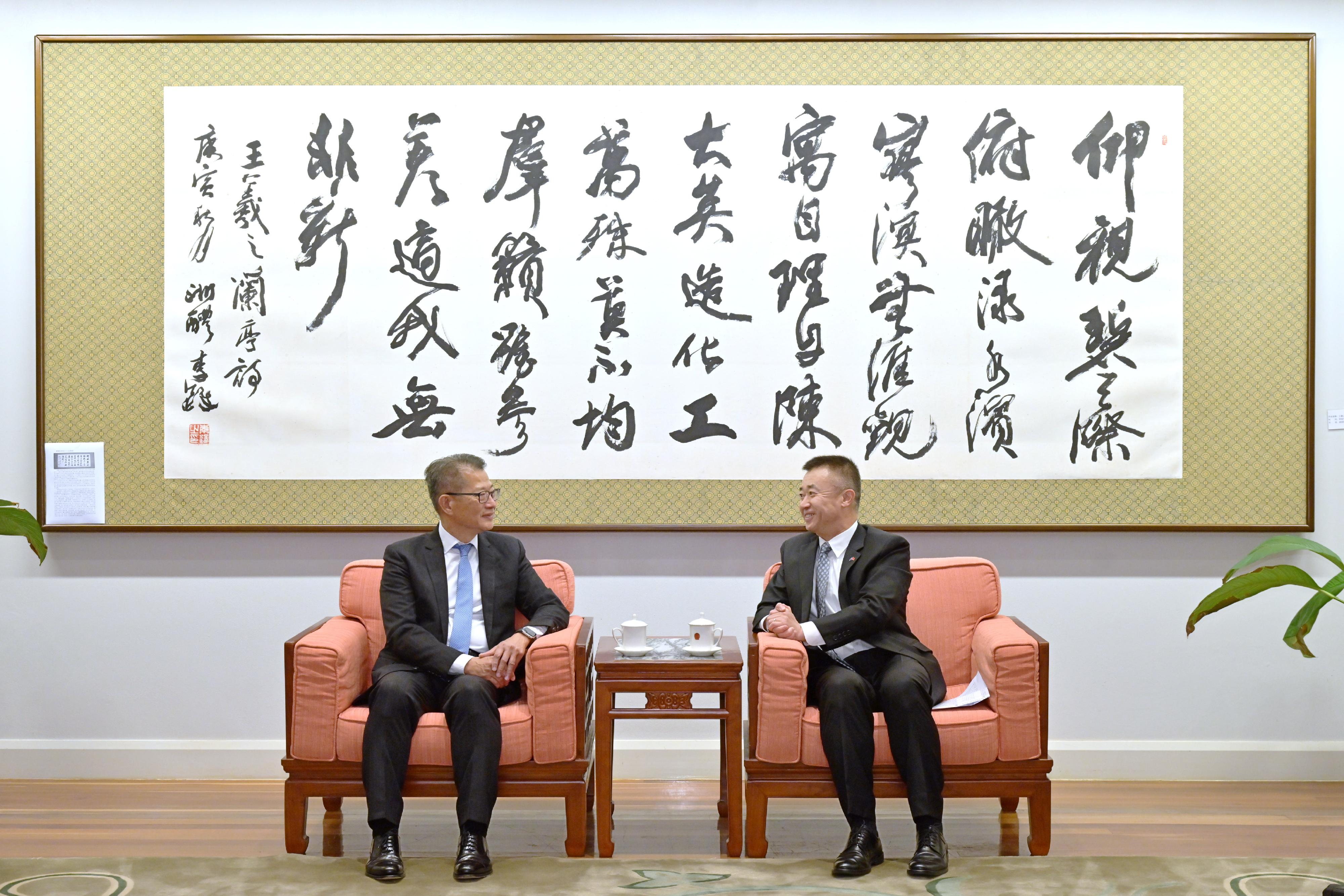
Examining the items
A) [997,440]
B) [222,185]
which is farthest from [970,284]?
[222,185]

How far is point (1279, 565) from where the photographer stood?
3.14 metres

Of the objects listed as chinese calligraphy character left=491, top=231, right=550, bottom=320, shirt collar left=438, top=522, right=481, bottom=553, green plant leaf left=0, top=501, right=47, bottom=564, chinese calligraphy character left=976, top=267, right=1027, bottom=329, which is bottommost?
shirt collar left=438, top=522, right=481, bottom=553

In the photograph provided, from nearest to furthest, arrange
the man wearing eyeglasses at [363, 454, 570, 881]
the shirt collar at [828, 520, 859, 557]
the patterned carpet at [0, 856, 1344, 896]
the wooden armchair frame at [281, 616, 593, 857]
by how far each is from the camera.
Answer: the patterned carpet at [0, 856, 1344, 896] → the man wearing eyeglasses at [363, 454, 570, 881] → the wooden armchair frame at [281, 616, 593, 857] → the shirt collar at [828, 520, 859, 557]

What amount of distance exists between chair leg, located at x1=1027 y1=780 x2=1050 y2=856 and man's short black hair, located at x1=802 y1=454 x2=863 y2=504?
3.10 ft

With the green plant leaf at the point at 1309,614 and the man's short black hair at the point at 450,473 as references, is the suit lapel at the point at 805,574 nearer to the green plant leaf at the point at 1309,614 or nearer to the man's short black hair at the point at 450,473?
the man's short black hair at the point at 450,473

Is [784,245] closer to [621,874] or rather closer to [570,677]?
[570,677]

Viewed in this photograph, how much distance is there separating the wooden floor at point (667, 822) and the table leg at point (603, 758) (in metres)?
0.08

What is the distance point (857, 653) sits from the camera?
3096 millimetres

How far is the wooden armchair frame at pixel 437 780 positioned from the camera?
2.87 meters

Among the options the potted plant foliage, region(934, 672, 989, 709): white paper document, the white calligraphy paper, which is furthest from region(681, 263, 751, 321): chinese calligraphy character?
the potted plant foliage

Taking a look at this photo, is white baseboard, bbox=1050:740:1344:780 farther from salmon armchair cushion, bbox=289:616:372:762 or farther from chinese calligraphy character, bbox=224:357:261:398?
chinese calligraphy character, bbox=224:357:261:398

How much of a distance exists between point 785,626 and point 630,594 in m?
0.89

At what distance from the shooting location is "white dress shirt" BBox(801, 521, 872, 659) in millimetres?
3115

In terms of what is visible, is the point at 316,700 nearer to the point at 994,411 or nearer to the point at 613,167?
the point at 613,167
